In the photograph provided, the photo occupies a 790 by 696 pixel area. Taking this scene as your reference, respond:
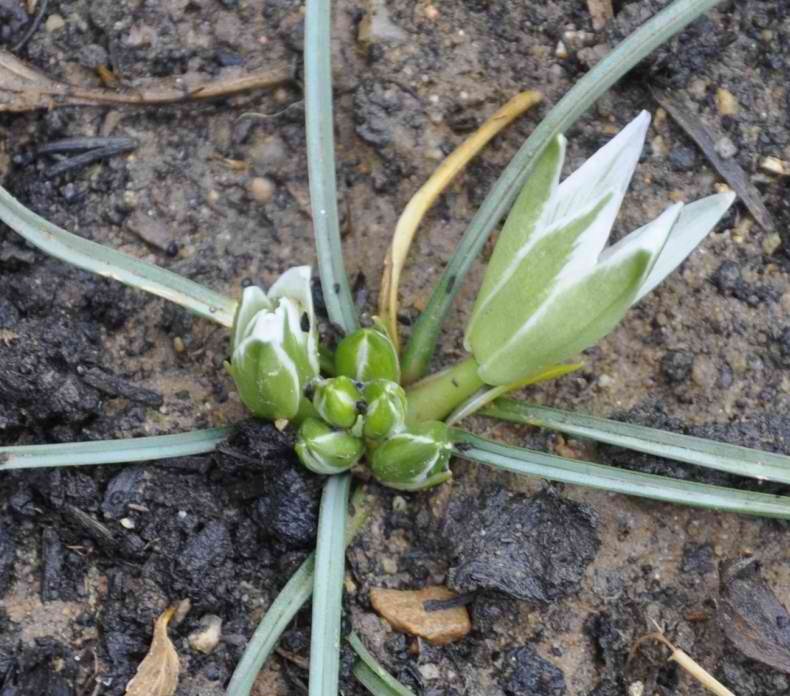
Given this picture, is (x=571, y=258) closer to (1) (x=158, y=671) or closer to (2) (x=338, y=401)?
(2) (x=338, y=401)

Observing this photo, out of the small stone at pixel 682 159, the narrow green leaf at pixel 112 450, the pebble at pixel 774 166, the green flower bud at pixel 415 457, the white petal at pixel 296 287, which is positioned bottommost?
the green flower bud at pixel 415 457

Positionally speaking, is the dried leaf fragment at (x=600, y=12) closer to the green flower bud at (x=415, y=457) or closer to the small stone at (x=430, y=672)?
the green flower bud at (x=415, y=457)

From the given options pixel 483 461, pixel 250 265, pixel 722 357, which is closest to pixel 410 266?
pixel 250 265

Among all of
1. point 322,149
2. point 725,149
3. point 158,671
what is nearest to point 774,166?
point 725,149

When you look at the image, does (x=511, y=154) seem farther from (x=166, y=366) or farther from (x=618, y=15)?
(x=166, y=366)

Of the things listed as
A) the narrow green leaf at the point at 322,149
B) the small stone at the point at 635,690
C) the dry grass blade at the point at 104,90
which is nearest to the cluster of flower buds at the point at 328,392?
the narrow green leaf at the point at 322,149

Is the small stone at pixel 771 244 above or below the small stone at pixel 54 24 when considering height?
below

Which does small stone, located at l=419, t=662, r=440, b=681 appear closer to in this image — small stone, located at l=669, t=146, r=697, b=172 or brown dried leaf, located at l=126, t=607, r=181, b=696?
brown dried leaf, located at l=126, t=607, r=181, b=696
